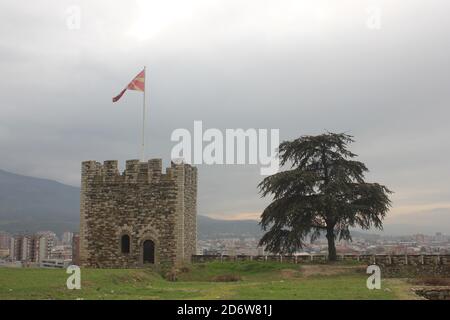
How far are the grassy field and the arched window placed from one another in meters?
4.76

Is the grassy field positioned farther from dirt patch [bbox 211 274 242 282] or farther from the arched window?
the arched window

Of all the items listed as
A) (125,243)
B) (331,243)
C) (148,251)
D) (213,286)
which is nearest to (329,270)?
(331,243)

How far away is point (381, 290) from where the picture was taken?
23.4 metres

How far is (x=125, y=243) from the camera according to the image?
124 ft

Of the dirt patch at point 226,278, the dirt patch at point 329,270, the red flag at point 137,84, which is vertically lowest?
the dirt patch at point 226,278

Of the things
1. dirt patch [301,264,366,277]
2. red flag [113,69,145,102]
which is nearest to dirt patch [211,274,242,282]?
dirt patch [301,264,366,277]

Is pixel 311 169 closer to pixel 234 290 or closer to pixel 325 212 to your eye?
pixel 325 212

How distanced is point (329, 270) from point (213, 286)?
9277mm

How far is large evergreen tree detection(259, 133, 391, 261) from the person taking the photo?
36.8m

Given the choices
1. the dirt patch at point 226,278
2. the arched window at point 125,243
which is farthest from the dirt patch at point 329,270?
the arched window at point 125,243

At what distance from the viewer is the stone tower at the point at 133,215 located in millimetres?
36969

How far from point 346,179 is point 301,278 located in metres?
9.34

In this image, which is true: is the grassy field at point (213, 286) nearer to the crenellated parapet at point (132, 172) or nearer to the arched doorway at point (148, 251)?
the arched doorway at point (148, 251)
